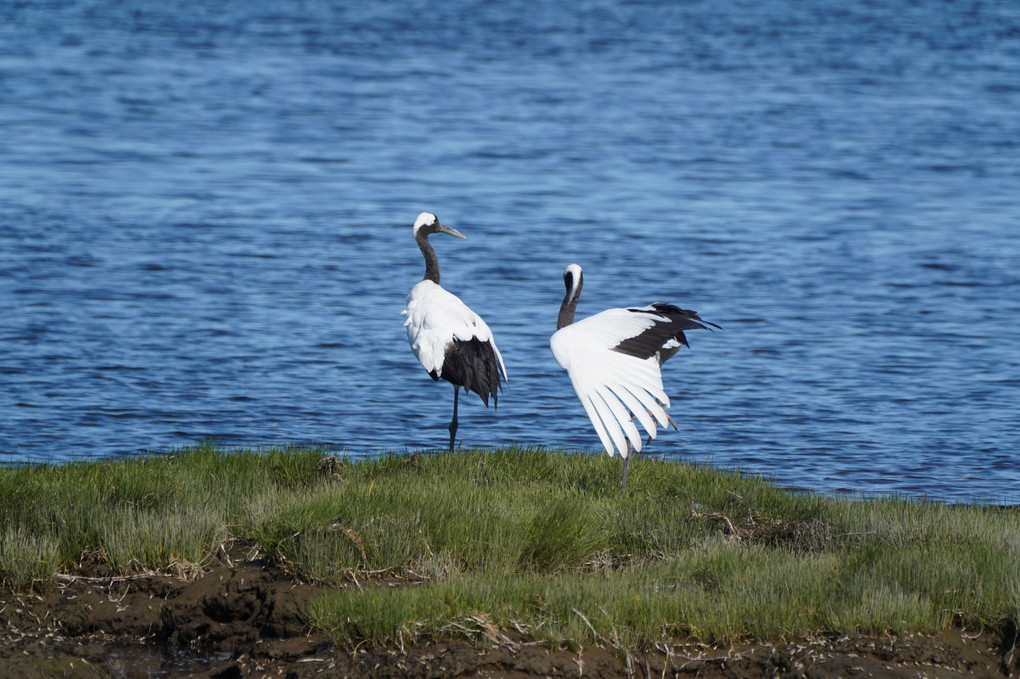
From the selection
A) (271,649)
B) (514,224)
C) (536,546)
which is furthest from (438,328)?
(514,224)

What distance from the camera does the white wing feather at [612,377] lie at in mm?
7660

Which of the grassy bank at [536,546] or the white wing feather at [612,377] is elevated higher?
the white wing feather at [612,377]

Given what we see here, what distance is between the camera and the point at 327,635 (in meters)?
6.26

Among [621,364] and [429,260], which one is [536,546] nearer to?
[621,364]

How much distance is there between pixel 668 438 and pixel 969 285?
311 inches

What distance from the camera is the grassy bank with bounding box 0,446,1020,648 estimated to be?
20.8 feet

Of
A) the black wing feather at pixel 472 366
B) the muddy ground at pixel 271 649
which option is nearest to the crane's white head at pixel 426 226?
the black wing feather at pixel 472 366

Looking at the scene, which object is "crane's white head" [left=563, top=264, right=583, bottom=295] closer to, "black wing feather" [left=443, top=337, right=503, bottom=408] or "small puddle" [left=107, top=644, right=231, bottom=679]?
"black wing feather" [left=443, top=337, right=503, bottom=408]

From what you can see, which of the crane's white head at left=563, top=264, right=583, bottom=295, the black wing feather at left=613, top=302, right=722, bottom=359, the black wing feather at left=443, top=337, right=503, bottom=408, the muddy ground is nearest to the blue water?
the black wing feather at left=443, top=337, right=503, bottom=408

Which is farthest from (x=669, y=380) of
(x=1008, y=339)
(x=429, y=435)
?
(x=1008, y=339)

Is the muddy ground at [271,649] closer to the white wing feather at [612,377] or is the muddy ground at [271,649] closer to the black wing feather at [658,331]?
the white wing feather at [612,377]

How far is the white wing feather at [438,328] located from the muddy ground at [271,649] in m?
3.25

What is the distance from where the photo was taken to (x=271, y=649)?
6.32 m

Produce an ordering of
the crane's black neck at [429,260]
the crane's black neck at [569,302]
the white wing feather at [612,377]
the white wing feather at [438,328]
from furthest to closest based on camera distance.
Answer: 1. the crane's black neck at [429,260]
2. the crane's black neck at [569,302]
3. the white wing feather at [438,328]
4. the white wing feather at [612,377]
